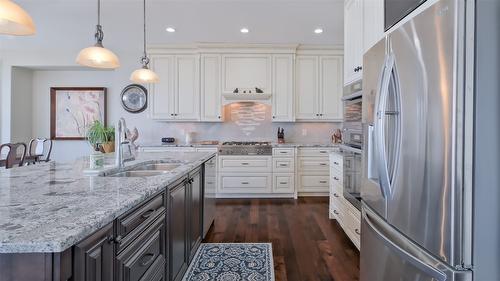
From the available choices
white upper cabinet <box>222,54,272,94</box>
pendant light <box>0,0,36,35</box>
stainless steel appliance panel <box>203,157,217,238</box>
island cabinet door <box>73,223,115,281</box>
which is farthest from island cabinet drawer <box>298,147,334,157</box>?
island cabinet door <box>73,223,115,281</box>

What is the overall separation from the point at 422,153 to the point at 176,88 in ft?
15.1

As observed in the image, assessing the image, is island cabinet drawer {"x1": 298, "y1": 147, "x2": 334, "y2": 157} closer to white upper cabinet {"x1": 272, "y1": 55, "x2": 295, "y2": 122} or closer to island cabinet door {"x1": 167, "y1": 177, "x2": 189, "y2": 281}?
white upper cabinet {"x1": 272, "y1": 55, "x2": 295, "y2": 122}

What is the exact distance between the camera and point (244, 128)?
5.59 metres

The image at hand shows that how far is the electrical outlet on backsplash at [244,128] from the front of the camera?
5.54 m

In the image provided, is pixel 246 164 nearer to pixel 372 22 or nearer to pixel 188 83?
pixel 188 83

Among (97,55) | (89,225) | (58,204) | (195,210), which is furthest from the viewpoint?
(195,210)

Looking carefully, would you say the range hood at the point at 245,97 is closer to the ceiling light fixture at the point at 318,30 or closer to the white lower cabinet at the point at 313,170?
the white lower cabinet at the point at 313,170

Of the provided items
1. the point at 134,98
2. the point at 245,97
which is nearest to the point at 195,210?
the point at 245,97

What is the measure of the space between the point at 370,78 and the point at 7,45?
661 centimetres

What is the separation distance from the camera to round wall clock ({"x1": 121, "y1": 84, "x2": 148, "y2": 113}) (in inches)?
219

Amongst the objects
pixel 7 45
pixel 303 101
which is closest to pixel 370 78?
pixel 303 101

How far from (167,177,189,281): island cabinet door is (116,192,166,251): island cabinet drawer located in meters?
0.20

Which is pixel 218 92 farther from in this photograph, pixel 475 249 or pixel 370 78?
pixel 475 249

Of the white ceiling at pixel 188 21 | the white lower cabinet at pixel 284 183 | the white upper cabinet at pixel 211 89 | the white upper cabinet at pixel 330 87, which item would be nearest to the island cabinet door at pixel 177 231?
the white ceiling at pixel 188 21
